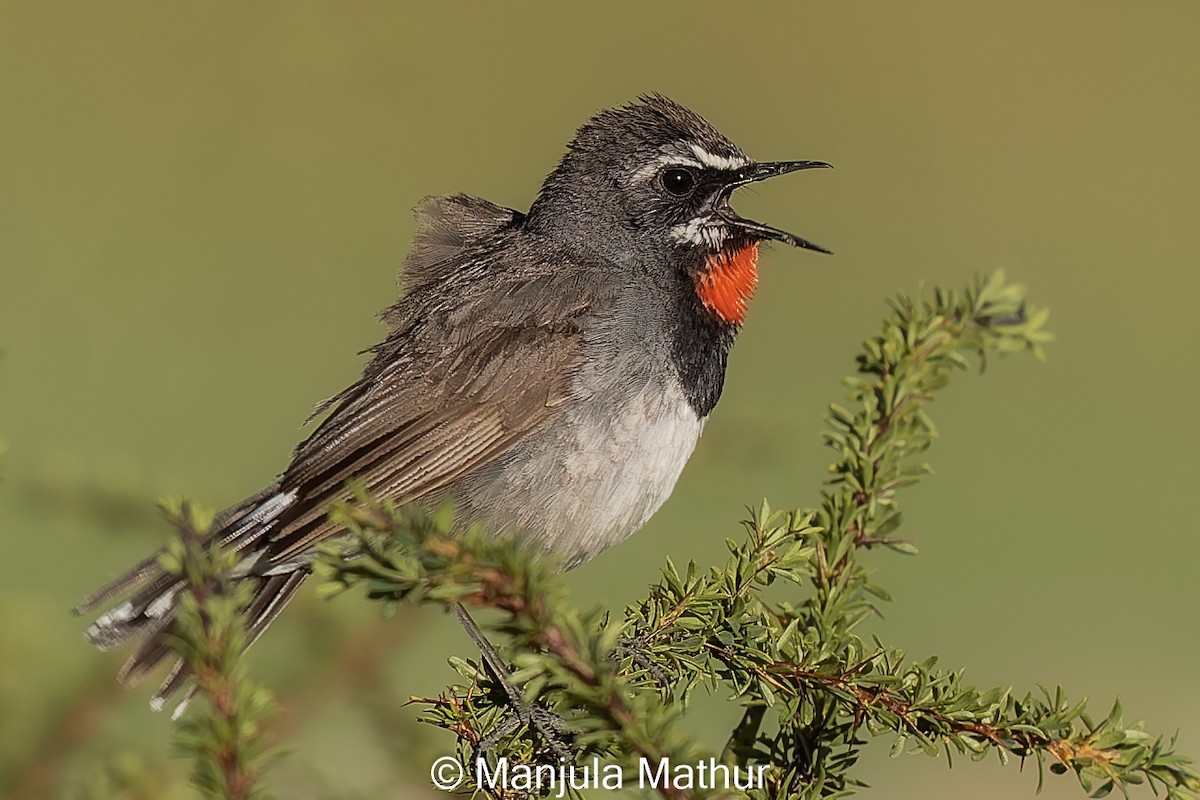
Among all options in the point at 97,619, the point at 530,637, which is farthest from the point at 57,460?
the point at 530,637

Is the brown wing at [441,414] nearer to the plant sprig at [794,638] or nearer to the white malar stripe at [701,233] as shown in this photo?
the white malar stripe at [701,233]

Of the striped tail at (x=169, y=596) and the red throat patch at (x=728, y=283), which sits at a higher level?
the red throat patch at (x=728, y=283)

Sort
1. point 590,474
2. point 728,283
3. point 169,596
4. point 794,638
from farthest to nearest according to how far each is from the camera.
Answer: point 728,283, point 590,474, point 169,596, point 794,638

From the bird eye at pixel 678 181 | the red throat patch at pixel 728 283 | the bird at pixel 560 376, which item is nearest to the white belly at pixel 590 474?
the bird at pixel 560 376

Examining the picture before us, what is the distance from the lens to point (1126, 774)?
6.16ft

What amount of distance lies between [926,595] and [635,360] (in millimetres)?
2012

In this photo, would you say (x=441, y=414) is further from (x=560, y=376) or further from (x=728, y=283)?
(x=728, y=283)

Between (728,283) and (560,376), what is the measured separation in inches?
20.1

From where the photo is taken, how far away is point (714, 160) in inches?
130

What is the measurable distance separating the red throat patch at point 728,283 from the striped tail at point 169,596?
1.12 m

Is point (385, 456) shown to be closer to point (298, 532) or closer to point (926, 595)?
point (298, 532)

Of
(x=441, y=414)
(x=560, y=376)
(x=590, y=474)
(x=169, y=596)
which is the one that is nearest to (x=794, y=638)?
(x=590, y=474)

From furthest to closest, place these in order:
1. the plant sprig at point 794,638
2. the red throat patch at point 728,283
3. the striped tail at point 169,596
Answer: the red throat patch at point 728,283, the striped tail at point 169,596, the plant sprig at point 794,638

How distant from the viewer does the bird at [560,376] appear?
2941 millimetres
